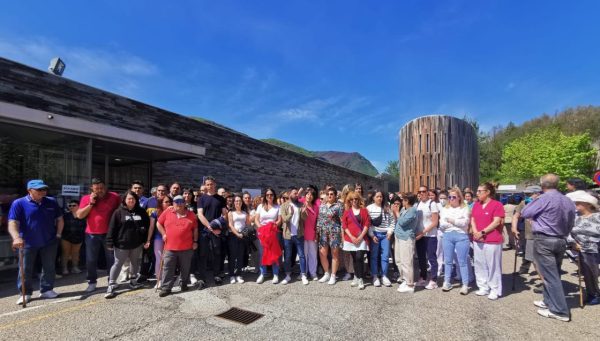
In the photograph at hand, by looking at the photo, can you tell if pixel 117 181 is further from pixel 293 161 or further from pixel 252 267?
pixel 293 161

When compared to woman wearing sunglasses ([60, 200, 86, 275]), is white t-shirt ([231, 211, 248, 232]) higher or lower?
higher

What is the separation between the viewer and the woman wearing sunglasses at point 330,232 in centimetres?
542

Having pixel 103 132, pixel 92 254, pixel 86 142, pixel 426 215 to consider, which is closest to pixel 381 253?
pixel 426 215

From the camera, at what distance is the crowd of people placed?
4.36 meters

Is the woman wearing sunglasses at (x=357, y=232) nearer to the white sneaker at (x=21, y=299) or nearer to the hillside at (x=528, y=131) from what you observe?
the white sneaker at (x=21, y=299)

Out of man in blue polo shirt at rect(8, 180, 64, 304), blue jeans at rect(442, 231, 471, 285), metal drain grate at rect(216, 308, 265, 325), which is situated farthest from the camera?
blue jeans at rect(442, 231, 471, 285)

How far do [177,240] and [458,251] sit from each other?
442 cm

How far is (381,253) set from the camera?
5395mm

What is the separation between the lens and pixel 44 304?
4.33 m

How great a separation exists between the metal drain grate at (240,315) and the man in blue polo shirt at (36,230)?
9.28 feet

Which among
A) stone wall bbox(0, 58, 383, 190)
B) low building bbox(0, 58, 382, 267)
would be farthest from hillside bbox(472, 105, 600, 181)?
low building bbox(0, 58, 382, 267)

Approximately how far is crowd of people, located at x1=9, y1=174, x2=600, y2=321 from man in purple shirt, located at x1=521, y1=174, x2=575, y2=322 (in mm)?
12

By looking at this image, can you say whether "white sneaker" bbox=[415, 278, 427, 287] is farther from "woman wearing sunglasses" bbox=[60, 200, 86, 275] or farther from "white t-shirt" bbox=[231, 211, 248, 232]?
"woman wearing sunglasses" bbox=[60, 200, 86, 275]

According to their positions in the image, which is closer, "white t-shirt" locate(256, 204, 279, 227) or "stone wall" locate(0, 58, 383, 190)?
"white t-shirt" locate(256, 204, 279, 227)
